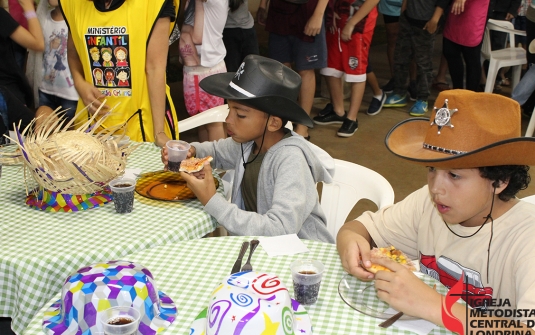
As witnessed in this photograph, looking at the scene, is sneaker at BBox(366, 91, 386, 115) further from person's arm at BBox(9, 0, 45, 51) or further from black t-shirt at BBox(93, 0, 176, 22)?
black t-shirt at BBox(93, 0, 176, 22)

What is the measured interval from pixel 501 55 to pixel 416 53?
0.93 metres

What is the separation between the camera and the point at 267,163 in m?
2.81

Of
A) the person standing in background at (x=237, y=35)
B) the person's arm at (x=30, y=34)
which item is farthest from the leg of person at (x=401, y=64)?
the person's arm at (x=30, y=34)

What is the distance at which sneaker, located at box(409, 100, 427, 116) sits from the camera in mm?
7215

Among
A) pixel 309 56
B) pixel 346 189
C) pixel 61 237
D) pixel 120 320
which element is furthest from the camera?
pixel 309 56

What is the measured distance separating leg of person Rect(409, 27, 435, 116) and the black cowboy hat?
464cm

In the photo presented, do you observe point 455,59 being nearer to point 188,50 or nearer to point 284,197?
point 188,50

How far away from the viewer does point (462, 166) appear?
1.93 metres

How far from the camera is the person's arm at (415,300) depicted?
176 centimetres

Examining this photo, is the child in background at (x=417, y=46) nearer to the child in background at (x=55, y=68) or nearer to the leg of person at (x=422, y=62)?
the leg of person at (x=422, y=62)

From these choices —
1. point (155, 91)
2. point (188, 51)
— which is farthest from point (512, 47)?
point (155, 91)

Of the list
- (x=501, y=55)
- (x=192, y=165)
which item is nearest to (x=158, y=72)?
(x=192, y=165)

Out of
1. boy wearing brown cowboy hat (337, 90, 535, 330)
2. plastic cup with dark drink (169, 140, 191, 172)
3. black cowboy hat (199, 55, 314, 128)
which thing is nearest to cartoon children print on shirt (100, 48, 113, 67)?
plastic cup with dark drink (169, 140, 191, 172)

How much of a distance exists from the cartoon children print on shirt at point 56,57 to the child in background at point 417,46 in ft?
12.9
